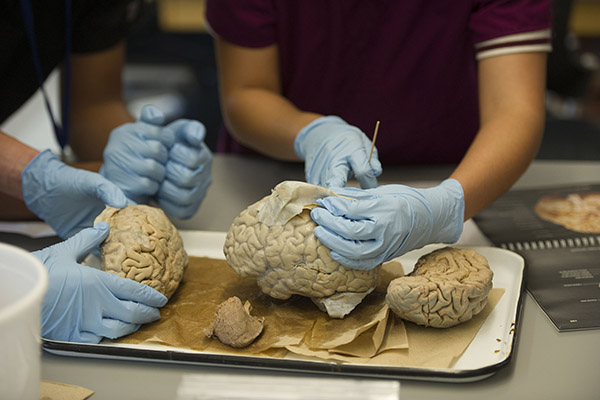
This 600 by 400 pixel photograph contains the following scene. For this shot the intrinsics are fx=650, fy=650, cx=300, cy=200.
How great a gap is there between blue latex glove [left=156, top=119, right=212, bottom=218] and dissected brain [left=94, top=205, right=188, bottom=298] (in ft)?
0.70

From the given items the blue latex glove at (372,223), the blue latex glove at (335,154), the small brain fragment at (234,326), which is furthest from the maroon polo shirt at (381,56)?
the small brain fragment at (234,326)

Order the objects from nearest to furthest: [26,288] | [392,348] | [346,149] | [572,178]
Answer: [26,288]
[392,348]
[346,149]
[572,178]

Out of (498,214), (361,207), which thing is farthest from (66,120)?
(498,214)

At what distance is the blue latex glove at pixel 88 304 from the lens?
1246 millimetres

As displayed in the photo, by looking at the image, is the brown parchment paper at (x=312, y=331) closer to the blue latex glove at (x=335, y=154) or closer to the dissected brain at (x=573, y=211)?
the blue latex glove at (x=335, y=154)

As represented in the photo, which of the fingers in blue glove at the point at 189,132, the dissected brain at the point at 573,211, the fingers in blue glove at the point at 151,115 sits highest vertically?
the fingers in blue glove at the point at 151,115

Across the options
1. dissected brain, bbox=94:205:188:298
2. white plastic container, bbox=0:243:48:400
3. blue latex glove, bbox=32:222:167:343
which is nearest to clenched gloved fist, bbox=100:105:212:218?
dissected brain, bbox=94:205:188:298

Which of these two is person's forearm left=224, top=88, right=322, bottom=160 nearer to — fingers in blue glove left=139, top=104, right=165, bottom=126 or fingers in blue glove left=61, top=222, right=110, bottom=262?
fingers in blue glove left=139, top=104, right=165, bottom=126

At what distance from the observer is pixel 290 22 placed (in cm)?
199

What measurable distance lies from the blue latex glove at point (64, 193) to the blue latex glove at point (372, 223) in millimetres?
526

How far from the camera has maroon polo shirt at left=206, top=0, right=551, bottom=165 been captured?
1.93 metres

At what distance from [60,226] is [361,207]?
2.82 feet

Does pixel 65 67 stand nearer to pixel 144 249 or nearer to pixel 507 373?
pixel 144 249

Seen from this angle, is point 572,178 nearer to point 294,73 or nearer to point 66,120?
point 294,73
